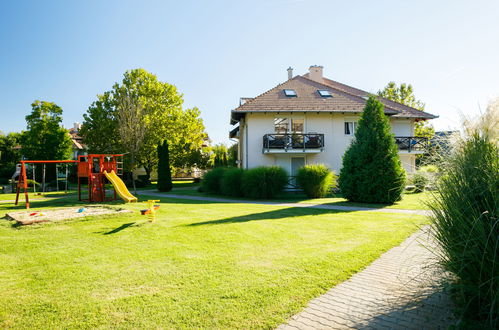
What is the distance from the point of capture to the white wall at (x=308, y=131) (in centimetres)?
1981

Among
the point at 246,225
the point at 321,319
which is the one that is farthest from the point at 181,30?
the point at 321,319

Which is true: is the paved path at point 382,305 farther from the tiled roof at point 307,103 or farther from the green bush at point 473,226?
the tiled roof at point 307,103

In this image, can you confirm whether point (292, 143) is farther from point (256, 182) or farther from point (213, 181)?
point (213, 181)

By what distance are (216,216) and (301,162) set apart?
39.5 feet

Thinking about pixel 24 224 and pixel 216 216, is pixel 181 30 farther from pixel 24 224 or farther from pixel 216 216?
pixel 24 224

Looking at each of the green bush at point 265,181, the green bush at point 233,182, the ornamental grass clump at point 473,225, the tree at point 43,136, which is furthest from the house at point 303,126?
the tree at point 43,136

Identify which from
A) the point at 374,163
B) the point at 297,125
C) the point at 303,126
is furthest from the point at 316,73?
the point at 374,163

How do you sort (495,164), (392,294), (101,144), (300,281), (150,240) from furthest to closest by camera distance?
1. (101,144)
2. (150,240)
3. (300,281)
4. (392,294)
5. (495,164)

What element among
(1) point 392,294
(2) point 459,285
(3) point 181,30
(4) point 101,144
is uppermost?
(3) point 181,30

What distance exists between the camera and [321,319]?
3025 mm

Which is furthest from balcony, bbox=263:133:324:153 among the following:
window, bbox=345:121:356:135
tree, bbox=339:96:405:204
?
tree, bbox=339:96:405:204

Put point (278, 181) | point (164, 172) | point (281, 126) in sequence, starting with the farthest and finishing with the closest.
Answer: point (164, 172) < point (281, 126) < point (278, 181)

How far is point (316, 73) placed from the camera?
26391 mm

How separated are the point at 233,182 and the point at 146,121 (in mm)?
13334
